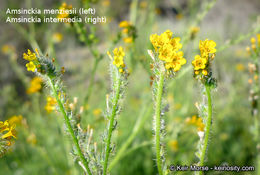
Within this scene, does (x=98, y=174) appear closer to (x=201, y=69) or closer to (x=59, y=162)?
(x=201, y=69)

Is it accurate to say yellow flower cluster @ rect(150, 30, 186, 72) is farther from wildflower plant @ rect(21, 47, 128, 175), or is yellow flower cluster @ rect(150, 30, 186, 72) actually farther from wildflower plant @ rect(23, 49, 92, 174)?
wildflower plant @ rect(23, 49, 92, 174)

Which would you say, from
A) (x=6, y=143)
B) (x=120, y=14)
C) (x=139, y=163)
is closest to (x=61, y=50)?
(x=120, y=14)

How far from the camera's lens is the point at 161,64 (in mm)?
1210

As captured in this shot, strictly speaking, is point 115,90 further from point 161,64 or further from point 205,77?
point 205,77

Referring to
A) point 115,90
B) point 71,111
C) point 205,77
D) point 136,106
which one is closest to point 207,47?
point 205,77

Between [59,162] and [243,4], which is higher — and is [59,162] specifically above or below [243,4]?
below

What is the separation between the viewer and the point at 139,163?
12.4ft

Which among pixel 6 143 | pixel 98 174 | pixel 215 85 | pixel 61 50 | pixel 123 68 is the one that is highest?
pixel 61 50

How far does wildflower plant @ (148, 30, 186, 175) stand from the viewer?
3.82 ft

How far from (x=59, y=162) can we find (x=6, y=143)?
2.86 meters

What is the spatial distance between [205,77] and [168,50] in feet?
0.87

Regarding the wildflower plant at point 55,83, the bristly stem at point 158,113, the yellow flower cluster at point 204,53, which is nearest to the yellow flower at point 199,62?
the yellow flower cluster at point 204,53

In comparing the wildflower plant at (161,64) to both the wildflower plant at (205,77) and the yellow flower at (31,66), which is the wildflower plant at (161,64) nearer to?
the wildflower plant at (205,77)

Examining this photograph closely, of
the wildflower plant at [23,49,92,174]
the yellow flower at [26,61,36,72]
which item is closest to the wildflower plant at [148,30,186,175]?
the wildflower plant at [23,49,92,174]
